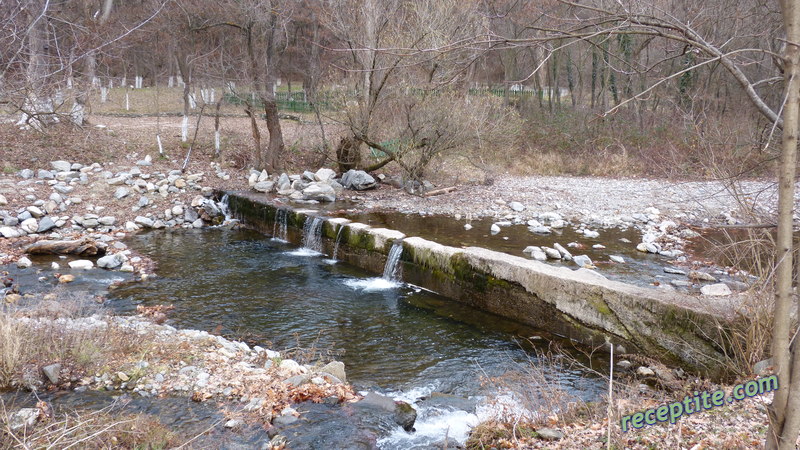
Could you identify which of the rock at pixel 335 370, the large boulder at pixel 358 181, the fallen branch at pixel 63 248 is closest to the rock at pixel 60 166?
the fallen branch at pixel 63 248

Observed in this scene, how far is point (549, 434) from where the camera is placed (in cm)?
383

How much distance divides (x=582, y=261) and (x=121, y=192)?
33.7 feet

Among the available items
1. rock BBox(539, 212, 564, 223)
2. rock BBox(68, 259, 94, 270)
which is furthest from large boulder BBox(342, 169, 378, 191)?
rock BBox(68, 259, 94, 270)

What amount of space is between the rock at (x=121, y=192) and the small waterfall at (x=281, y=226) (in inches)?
156

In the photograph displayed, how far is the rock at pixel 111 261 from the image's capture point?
924cm

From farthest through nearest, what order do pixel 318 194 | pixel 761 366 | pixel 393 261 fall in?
pixel 318 194
pixel 393 261
pixel 761 366

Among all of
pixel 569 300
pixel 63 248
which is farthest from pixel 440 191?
pixel 63 248

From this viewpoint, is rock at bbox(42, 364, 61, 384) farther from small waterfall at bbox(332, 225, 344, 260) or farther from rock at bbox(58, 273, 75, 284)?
small waterfall at bbox(332, 225, 344, 260)

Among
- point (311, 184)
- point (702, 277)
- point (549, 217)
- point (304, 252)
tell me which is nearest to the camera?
point (702, 277)

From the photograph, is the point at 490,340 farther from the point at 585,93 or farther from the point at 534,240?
the point at 585,93

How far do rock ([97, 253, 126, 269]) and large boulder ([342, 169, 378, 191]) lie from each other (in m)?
6.29

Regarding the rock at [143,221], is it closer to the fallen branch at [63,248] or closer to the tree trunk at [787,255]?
the fallen branch at [63,248]

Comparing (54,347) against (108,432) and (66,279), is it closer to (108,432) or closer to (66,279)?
(108,432)

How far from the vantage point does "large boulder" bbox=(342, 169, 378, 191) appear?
1443 centimetres
